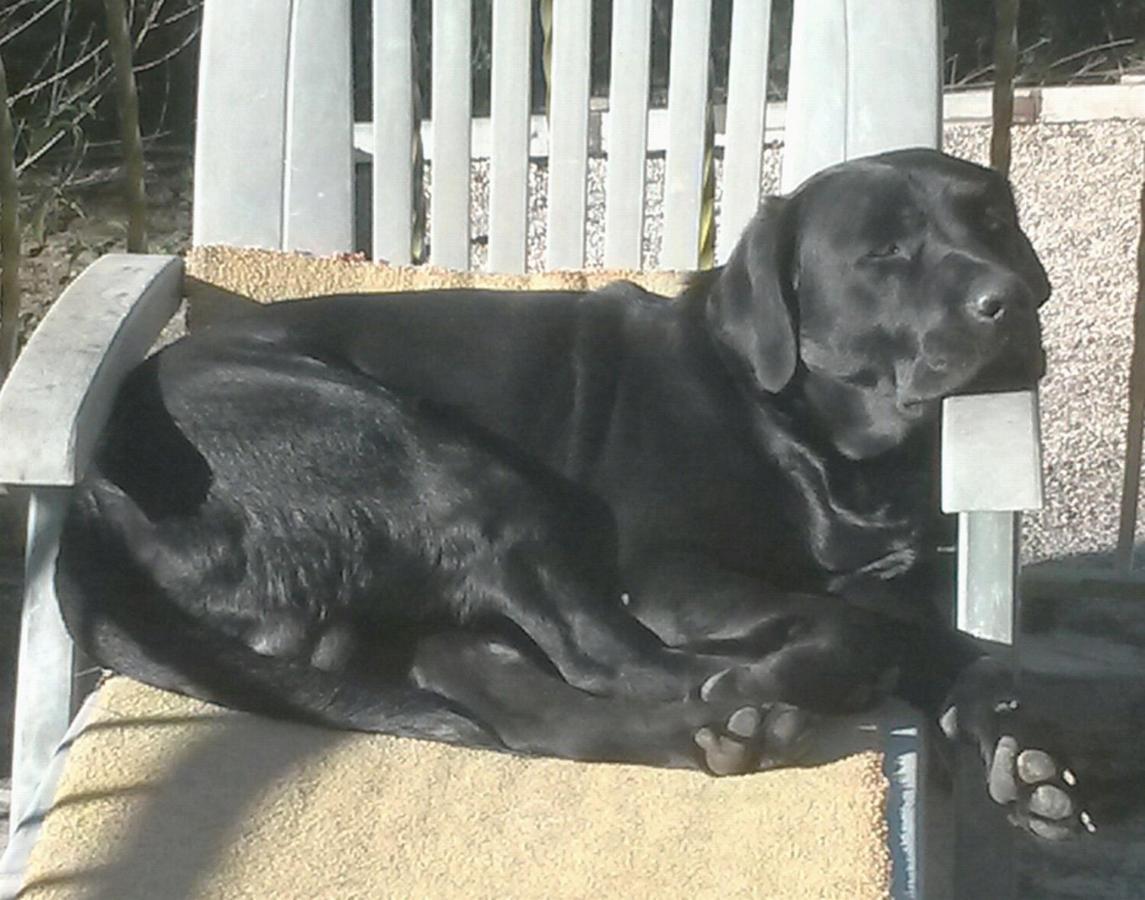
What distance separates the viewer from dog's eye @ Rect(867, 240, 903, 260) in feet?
7.51

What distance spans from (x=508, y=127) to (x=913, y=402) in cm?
102

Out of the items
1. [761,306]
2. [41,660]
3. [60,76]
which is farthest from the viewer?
[60,76]

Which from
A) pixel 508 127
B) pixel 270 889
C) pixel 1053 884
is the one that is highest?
pixel 508 127

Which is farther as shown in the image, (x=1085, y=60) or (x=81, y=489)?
(x=1085, y=60)

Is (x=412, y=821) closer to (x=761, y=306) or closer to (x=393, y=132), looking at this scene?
(x=761, y=306)

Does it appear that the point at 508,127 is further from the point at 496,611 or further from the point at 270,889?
the point at 270,889

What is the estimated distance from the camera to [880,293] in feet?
7.47

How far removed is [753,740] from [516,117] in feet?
4.68

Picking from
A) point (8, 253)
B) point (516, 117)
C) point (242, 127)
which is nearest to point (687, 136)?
point (516, 117)

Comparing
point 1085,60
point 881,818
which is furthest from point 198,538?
point 1085,60

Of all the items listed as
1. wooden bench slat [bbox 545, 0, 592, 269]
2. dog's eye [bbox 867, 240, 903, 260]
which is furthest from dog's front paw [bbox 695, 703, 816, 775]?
wooden bench slat [bbox 545, 0, 592, 269]

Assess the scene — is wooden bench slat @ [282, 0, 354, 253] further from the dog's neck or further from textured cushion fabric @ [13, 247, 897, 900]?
textured cushion fabric @ [13, 247, 897, 900]

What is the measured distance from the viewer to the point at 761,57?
2.94 metres

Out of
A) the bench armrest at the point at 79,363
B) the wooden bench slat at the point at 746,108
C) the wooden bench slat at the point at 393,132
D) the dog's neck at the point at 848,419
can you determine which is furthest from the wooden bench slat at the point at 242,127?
the dog's neck at the point at 848,419
